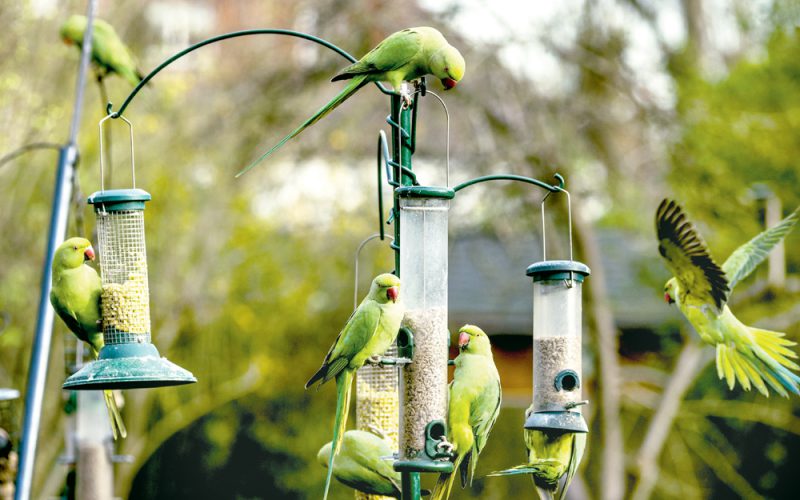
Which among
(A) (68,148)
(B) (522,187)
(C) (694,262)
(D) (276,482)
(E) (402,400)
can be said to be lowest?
(D) (276,482)

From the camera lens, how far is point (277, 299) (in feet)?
38.4

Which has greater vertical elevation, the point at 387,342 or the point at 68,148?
Result: the point at 68,148

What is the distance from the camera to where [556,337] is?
3975mm

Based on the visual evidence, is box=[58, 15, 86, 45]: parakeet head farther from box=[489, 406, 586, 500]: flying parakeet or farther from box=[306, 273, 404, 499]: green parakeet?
box=[489, 406, 586, 500]: flying parakeet

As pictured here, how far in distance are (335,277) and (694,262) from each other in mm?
7862

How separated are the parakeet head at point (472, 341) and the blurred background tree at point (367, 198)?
5.96m

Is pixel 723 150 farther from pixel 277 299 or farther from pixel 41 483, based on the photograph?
pixel 41 483

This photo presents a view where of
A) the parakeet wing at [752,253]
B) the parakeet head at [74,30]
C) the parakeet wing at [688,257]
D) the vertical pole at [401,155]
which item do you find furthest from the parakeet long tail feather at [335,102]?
the parakeet head at [74,30]

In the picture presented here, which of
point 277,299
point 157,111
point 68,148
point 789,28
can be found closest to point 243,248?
point 277,299

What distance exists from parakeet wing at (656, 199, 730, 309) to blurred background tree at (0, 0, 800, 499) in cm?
502

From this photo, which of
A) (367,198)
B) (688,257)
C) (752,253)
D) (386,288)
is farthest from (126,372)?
(367,198)

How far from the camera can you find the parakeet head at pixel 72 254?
3.80 m

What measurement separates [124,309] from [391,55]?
50.1 inches

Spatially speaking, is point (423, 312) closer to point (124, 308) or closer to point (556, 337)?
point (556, 337)
